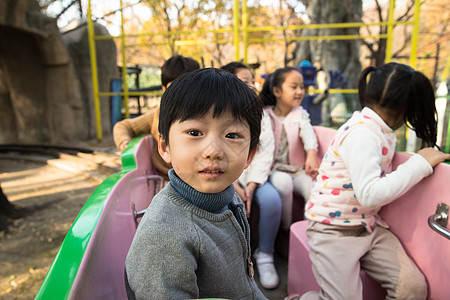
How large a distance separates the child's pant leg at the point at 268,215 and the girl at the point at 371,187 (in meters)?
0.42

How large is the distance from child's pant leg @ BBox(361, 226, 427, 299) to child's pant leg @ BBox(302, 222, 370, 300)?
0.06 m

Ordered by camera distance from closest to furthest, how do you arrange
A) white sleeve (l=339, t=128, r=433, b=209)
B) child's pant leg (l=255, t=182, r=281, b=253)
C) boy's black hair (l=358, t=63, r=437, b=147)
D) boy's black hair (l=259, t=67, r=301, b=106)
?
white sleeve (l=339, t=128, r=433, b=209), boy's black hair (l=358, t=63, r=437, b=147), child's pant leg (l=255, t=182, r=281, b=253), boy's black hair (l=259, t=67, r=301, b=106)

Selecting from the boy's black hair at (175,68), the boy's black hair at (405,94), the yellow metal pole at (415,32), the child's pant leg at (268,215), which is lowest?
the child's pant leg at (268,215)

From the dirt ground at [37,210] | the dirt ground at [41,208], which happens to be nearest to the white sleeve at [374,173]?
the dirt ground at [41,208]

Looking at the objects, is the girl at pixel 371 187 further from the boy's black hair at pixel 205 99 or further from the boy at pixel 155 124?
the boy at pixel 155 124

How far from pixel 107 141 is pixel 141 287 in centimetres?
630

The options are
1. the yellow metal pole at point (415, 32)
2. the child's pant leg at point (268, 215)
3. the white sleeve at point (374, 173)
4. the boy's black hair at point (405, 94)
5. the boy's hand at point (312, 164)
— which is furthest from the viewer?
the yellow metal pole at point (415, 32)

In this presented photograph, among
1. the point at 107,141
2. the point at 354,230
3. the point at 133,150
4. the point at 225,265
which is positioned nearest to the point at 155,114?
the point at 133,150

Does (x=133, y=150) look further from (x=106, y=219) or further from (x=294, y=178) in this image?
(x=294, y=178)

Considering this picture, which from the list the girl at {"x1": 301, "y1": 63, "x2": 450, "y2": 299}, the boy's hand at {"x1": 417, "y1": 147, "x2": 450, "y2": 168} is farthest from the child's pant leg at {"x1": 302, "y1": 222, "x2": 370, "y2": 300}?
the boy's hand at {"x1": 417, "y1": 147, "x2": 450, "y2": 168}

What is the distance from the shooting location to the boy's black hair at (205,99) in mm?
668

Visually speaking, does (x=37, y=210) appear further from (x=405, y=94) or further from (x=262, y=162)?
(x=405, y=94)

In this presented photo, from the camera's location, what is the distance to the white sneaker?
1.69 metres

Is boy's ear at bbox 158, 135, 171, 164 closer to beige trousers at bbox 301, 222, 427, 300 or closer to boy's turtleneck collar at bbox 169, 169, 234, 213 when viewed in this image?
boy's turtleneck collar at bbox 169, 169, 234, 213
